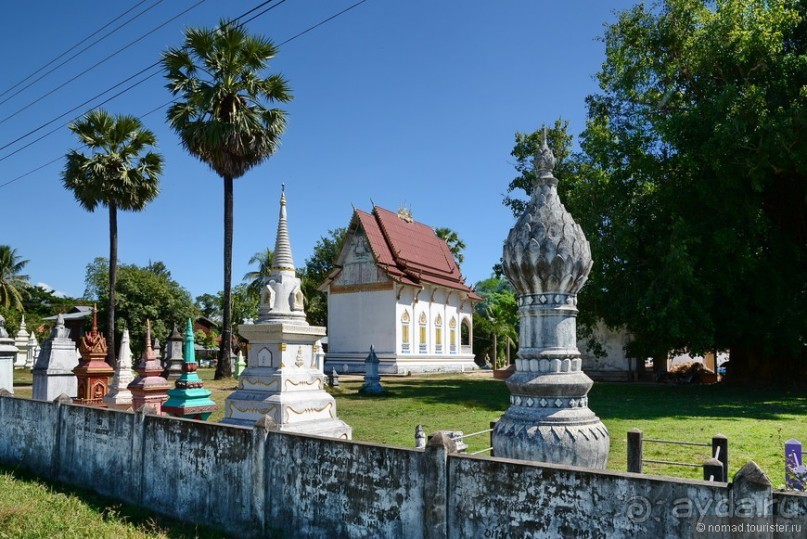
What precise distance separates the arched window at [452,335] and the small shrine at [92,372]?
2629 centimetres

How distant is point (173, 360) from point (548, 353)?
2272 centimetres

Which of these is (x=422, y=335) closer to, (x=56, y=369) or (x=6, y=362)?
(x=56, y=369)

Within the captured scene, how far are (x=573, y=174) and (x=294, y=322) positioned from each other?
19.2m

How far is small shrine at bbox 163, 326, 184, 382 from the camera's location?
2588cm

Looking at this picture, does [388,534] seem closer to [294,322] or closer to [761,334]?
[294,322]

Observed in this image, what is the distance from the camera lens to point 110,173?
93.4 feet

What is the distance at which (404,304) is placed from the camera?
36688 mm

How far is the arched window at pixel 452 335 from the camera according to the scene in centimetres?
4175

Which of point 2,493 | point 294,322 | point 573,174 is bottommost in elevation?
point 2,493

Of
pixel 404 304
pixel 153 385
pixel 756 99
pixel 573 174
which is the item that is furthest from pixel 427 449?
pixel 404 304

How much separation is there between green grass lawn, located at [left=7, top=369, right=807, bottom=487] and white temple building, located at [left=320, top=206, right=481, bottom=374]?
9276mm

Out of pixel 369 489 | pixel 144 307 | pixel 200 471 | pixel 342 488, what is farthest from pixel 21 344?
pixel 369 489

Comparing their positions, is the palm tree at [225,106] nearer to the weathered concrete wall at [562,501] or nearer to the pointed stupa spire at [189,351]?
the pointed stupa spire at [189,351]

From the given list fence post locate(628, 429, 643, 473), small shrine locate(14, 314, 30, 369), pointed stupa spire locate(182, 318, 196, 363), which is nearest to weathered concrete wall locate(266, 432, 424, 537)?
fence post locate(628, 429, 643, 473)
